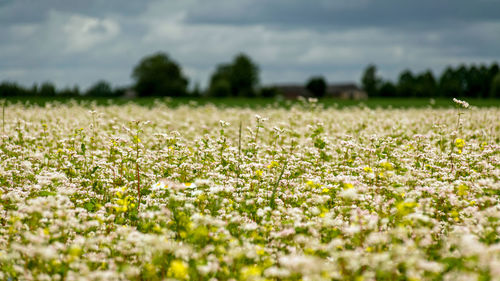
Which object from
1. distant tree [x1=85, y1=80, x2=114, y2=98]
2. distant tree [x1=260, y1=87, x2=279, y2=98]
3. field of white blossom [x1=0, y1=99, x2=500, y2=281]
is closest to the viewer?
field of white blossom [x1=0, y1=99, x2=500, y2=281]

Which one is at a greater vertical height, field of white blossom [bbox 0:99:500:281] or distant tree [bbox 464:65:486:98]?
distant tree [bbox 464:65:486:98]

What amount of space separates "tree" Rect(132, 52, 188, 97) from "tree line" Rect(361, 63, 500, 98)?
185 ft

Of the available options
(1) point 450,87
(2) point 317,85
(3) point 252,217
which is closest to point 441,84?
(1) point 450,87

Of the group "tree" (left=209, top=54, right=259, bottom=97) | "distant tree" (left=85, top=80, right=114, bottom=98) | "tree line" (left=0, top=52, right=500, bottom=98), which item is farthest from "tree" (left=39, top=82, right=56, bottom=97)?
"tree" (left=209, top=54, right=259, bottom=97)

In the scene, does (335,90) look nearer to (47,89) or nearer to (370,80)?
(370,80)

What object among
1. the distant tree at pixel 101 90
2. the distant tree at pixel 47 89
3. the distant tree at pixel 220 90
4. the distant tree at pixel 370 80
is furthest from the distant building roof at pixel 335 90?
the distant tree at pixel 47 89

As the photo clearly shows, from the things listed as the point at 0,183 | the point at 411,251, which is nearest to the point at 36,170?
the point at 0,183

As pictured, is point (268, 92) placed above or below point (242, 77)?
below

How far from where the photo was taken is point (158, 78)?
11688 cm

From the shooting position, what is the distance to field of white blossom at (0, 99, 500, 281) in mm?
4828

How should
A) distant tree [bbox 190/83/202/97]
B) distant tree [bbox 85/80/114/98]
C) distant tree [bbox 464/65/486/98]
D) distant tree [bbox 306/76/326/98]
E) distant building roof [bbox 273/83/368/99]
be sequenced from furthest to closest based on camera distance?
1. distant building roof [bbox 273/83/368/99]
2. distant tree [bbox 306/76/326/98]
3. distant tree [bbox 464/65/486/98]
4. distant tree [bbox 190/83/202/97]
5. distant tree [bbox 85/80/114/98]

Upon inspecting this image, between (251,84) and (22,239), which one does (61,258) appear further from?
(251,84)

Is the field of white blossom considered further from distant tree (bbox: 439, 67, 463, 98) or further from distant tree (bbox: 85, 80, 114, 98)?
distant tree (bbox: 439, 67, 463, 98)

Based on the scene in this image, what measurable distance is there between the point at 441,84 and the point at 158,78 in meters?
80.9
